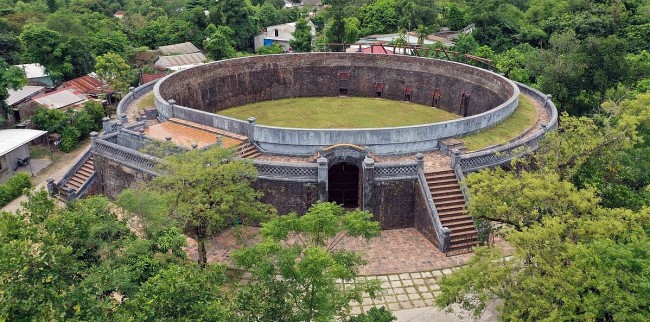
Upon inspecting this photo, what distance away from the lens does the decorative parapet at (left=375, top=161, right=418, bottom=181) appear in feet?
71.6

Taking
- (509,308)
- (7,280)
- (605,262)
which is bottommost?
(509,308)

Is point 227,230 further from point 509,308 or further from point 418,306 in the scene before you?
point 509,308

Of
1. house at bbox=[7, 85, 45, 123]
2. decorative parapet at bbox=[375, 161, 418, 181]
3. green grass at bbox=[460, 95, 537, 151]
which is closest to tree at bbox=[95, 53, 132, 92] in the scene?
house at bbox=[7, 85, 45, 123]

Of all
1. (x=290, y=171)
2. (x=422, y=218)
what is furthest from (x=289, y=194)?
(x=422, y=218)

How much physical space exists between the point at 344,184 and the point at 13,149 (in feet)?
63.1

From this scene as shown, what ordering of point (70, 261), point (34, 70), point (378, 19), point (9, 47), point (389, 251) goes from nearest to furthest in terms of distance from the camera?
point (70, 261) → point (389, 251) → point (9, 47) → point (34, 70) → point (378, 19)

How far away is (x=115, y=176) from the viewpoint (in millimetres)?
24453

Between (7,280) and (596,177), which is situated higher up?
(7,280)

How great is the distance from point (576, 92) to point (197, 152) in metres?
26.2

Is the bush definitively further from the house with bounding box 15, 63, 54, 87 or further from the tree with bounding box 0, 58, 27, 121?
the house with bounding box 15, 63, 54, 87

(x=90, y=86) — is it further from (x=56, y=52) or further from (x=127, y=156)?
(x=127, y=156)

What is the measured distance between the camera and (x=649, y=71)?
116 feet

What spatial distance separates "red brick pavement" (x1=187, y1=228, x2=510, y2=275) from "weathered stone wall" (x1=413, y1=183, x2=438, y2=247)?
0.24 m

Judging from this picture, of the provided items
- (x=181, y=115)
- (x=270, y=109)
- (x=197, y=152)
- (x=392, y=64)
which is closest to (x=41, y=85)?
(x=270, y=109)
